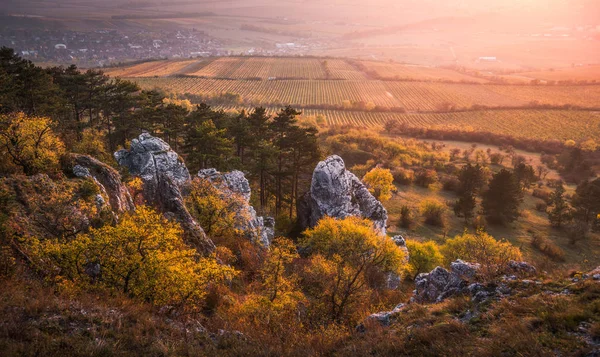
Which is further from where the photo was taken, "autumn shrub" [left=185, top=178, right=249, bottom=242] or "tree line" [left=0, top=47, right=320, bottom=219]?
"tree line" [left=0, top=47, right=320, bottom=219]

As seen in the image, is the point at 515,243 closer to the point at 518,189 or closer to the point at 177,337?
the point at 518,189

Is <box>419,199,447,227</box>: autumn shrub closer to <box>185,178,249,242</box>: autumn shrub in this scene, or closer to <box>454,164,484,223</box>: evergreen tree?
<box>454,164,484,223</box>: evergreen tree

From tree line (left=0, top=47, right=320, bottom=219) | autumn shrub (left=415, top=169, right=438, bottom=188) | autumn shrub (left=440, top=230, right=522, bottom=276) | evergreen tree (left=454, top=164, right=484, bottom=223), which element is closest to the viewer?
autumn shrub (left=440, top=230, right=522, bottom=276)

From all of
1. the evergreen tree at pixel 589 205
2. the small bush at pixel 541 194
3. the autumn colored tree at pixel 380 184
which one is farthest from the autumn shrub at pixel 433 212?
the small bush at pixel 541 194

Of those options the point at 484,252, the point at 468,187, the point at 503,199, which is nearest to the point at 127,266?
the point at 484,252

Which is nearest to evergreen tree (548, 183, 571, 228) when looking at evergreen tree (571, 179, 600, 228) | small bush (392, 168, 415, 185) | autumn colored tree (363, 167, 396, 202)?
evergreen tree (571, 179, 600, 228)

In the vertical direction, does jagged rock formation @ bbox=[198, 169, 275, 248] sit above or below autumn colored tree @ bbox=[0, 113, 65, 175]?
below

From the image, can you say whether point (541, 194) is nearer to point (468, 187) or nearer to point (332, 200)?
point (468, 187)
